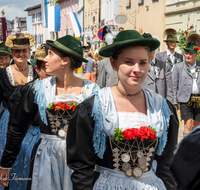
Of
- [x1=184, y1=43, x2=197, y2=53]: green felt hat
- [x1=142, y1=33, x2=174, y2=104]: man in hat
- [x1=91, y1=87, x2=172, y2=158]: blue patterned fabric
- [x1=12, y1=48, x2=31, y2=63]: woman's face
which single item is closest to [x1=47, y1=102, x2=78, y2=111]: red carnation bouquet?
[x1=91, y1=87, x2=172, y2=158]: blue patterned fabric

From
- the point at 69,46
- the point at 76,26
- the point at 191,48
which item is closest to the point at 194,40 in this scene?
the point at 191,48

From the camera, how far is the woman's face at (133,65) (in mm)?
2295

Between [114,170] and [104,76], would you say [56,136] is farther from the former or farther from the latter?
[104,76]

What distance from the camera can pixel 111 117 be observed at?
7.59ft

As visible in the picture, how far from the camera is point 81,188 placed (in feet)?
7.27

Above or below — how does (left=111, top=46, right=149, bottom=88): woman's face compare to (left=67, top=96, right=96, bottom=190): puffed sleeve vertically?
above

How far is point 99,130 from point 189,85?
17.2 feet

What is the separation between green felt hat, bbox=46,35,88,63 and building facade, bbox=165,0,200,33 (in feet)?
50.2

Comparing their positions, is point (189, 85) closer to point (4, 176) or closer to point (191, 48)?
point (191, 48)

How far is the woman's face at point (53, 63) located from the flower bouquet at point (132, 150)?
1.33 m

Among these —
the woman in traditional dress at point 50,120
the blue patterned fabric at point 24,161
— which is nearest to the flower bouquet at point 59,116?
the woman in traditional dress at point 50,120

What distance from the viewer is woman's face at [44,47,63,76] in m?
3.36

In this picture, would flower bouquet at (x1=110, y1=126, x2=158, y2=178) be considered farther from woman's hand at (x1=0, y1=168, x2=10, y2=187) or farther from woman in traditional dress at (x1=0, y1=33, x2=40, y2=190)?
woman in traditional dress at (x1=0, y1=33, x2=40, y2=190)

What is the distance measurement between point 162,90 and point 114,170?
4.05 meters
